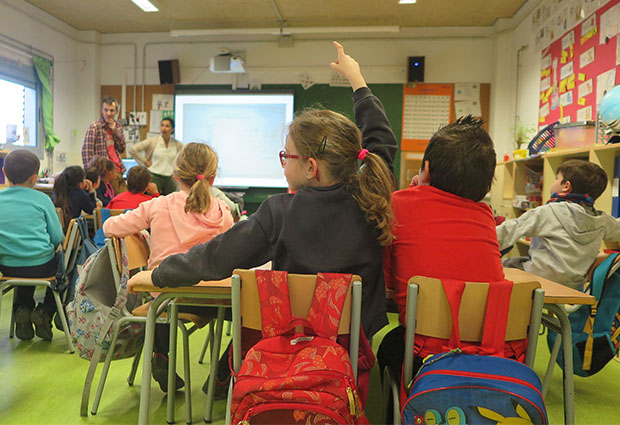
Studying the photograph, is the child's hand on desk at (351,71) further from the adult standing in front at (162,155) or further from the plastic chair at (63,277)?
the adult standing in front at (162,155)

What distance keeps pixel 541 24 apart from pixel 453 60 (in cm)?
125

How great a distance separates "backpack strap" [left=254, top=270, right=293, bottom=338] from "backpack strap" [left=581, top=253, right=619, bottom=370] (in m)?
1.37

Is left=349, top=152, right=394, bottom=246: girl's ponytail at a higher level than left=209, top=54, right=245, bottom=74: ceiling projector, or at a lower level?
lower

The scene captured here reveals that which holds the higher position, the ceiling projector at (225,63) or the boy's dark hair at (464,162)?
the ceiling projector at (225,63)

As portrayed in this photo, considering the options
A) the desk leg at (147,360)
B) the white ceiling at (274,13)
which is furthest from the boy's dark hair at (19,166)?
the white ceiling at (274,13)

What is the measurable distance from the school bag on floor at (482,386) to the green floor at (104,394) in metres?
0.95

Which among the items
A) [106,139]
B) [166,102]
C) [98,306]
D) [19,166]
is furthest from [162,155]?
[98,306]

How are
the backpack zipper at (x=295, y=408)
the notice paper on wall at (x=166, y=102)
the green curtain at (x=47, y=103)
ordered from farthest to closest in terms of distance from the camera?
the notice paper on wall at (x=166, y=102)
the green curtain at (x=47, y=103)
the backpack zipper at (x=295, y=408)

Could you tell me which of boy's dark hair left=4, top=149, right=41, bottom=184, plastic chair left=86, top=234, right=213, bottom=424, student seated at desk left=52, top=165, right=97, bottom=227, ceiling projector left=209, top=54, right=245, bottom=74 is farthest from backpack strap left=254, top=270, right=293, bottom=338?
ceiling projector left=209, top=54, right=245, bottom=74

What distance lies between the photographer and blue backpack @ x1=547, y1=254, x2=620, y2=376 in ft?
5.78

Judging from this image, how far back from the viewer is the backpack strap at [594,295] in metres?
1.76

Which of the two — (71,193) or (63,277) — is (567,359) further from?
(71,193)

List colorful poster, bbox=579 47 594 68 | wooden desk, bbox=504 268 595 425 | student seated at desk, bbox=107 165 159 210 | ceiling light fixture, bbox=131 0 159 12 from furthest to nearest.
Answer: ceiling light fixture, bbox=131 0 159 12 < colorful poster, bbox=579 47 594 68 < student seated at desk, bbox=107 165 159 210 < wooden desk, bbox=504 268 595 425

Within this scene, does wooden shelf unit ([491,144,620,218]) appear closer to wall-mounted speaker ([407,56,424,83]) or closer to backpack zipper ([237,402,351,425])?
wall-mounted speaker ([407,56,424,83])
